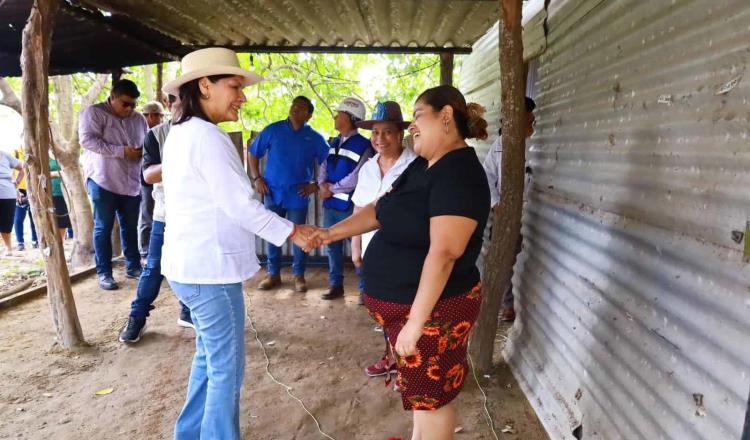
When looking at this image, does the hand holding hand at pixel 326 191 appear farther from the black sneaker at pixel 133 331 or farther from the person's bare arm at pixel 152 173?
the black sneaker at pixel 133 331

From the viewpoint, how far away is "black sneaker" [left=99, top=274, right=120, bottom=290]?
223 inches

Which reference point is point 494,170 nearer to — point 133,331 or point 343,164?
point 343,164

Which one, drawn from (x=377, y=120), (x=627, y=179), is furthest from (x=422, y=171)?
(x=377, y=120)

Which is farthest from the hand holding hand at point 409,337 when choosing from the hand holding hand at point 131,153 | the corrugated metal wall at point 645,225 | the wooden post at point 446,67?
the wooden post at point 446,67

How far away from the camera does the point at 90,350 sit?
4.01 metres

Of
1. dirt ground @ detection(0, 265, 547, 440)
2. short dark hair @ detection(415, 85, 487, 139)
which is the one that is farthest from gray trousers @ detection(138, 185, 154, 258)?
short dark hair @ detection(415, 85, 487, 139)

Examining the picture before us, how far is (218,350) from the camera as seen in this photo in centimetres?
230

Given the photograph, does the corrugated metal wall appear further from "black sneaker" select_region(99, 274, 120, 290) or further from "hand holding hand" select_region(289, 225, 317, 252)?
"black sneaker" select_region(99, 274, 120, 290)

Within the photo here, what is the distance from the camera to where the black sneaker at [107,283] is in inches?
223

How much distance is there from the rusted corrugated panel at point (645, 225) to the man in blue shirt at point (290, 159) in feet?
9.59

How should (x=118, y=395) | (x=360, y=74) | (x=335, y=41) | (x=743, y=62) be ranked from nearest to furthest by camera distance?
(x=743, y=62) → (x=118, y=395) → (x=335, y=41) → (x=360, y=74)

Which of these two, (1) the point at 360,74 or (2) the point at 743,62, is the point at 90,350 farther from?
(1) the point at 360,74

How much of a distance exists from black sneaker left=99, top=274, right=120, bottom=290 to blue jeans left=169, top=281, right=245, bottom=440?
12.6ft

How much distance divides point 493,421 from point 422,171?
6.04ft
